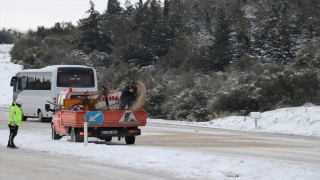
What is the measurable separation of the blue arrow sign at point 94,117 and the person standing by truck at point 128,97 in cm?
120

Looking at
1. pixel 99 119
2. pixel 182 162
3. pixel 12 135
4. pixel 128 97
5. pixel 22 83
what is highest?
pixel 22 83

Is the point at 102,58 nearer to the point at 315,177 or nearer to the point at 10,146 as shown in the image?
the point at 10,146

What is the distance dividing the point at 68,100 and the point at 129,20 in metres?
85.5

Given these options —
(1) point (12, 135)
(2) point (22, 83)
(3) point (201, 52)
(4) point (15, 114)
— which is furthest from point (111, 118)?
(3) point (201, 52)

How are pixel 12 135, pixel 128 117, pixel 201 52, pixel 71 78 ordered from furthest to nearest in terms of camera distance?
pixel 201 52 < pixel 71 78 < pixel 128 117 < pixel 12 135

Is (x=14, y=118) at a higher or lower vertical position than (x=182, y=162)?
higher

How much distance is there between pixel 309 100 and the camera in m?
51.1

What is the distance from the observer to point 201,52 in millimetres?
85750

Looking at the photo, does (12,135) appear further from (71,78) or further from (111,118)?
(71,78)

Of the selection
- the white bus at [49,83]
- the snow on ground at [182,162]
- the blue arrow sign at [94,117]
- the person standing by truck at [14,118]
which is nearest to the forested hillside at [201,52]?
the white bus at [49,83]

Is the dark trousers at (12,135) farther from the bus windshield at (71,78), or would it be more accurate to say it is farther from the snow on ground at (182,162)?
the bus windshield at (71,78)

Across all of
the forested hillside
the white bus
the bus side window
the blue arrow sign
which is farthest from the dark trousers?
the forested hillside

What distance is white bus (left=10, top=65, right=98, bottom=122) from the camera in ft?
119

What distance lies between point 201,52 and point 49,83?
166 ft
